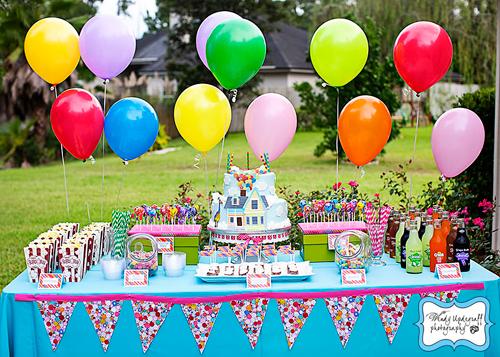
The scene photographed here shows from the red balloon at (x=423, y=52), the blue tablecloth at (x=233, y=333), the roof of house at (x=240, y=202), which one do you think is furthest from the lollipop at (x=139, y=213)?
the red balloon at (x=423, y=52)

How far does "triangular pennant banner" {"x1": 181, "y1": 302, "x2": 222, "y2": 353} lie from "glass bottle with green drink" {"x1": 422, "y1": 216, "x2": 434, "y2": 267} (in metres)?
1.15

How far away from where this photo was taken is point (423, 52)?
409 cm

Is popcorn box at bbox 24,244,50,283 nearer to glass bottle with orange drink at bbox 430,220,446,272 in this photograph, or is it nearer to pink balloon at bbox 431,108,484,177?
glass bottle with orange drink at bbox 430,220,446,272

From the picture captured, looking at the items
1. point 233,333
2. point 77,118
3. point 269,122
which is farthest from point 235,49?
point 233,333

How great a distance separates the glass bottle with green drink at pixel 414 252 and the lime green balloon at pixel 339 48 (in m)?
1.17

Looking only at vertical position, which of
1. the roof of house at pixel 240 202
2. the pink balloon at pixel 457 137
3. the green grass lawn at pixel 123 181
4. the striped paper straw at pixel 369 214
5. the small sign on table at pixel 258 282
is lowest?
the green grass lawn at pixel 123 181

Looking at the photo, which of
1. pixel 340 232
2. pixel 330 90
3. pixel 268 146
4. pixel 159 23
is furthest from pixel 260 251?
pixel 159 23

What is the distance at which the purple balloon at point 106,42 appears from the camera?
418cm

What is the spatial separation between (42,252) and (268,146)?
64.1 inches

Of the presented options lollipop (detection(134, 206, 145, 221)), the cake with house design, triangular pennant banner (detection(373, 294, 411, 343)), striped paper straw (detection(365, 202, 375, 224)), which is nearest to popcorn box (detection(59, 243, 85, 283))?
lollipop (detection(134, 206, 145, 221))

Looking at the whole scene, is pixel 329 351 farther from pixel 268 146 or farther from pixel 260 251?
pixel 268 146

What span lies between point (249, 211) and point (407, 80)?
129 centimetres

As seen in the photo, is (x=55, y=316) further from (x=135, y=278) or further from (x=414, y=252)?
(x=414, y=252)

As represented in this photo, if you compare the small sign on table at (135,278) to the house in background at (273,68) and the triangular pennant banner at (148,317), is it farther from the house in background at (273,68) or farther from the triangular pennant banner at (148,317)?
the house in background at (273,68)
